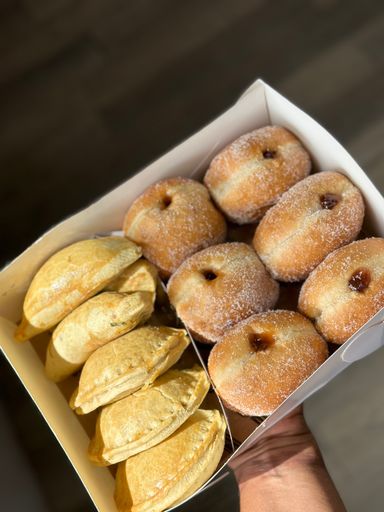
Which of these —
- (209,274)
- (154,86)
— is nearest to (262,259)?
(209,274)

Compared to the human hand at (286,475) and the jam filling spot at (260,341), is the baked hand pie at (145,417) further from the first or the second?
the human hand at (286,475)

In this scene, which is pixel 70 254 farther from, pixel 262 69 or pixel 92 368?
pixel 262 69

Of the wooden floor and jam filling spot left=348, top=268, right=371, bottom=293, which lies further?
the wooden floor

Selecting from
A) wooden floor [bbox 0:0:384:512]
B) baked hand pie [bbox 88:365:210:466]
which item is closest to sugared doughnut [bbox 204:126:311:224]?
baked hand pie [bbox 88:365:210:466]

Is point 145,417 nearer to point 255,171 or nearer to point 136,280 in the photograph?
point 136,280

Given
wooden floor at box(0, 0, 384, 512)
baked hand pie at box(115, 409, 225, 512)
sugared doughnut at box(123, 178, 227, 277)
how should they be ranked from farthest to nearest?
wooden floor at box(0, 0, 384, 512)
sugared doughnut at box(123, 178, 227, 277)
baked hand pie at box(115, 409, 225, 512)

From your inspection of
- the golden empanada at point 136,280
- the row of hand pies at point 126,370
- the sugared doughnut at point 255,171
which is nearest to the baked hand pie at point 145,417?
the row of hand pies at point 126,370

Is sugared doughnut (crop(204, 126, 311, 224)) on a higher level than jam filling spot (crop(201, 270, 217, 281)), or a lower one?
higher

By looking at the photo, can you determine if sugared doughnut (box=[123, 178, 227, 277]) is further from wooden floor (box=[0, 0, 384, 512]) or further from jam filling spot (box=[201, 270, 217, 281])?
wooden floor (box=[0, 0, 384, 512])
